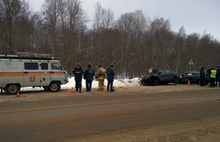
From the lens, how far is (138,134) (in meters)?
4.84

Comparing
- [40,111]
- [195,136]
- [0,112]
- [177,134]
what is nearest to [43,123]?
[40,111]

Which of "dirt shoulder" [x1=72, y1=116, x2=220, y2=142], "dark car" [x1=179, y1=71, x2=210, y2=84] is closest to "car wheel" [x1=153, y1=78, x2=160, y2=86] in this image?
"dark car" [x1=179, y1=71, x2=210, y2=84]

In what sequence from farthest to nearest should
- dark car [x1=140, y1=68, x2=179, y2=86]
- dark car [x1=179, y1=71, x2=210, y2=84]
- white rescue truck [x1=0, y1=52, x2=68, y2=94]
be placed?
dark car [x1=179, y1=71, x2=210, y2=84], dark car [x1=140, y1=68, x2=179, y2=86], white rescue truck [x1=0, y1=52, x2=68, y2=94]

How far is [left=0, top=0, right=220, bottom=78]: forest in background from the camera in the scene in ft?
83.6

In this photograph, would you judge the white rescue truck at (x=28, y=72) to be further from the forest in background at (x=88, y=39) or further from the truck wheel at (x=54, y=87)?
the forest in background at (x=88, y=39)

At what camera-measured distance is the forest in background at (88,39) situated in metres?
25.5

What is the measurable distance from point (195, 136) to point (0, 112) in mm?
7207

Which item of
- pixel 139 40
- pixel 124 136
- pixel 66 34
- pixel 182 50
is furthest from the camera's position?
pixel 182 50

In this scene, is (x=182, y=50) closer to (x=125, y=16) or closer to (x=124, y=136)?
(x=125, y=16)

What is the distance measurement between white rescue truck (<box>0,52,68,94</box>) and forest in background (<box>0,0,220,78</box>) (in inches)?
539

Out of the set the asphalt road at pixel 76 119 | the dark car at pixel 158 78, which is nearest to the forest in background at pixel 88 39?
the dark car at pixel 158 78

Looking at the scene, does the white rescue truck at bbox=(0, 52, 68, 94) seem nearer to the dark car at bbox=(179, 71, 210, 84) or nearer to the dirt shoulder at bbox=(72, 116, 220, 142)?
the dirt shoulder at bbox=(72, 116, 220, 142)

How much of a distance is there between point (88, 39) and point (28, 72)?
19.3 metres

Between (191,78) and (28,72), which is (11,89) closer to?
(28,72)
